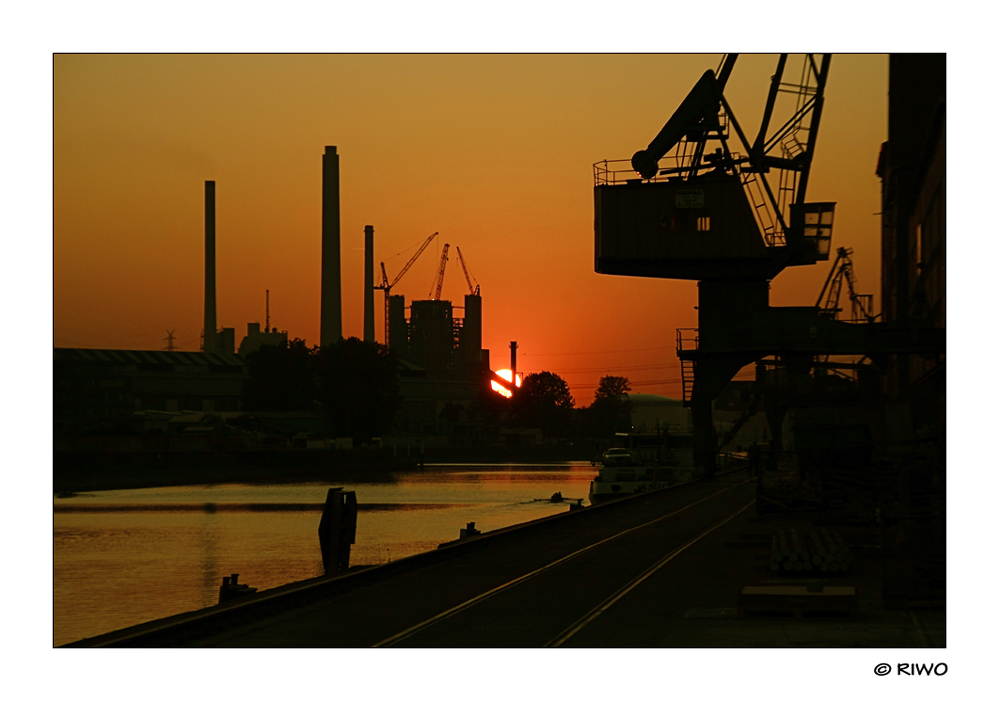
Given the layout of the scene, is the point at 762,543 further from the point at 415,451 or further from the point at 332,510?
the point at 415,451

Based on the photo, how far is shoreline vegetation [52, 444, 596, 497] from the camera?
10750cm

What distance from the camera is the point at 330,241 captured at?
532 ft

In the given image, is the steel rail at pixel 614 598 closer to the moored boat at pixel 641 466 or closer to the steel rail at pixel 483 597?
the steel rail at pixel 483 597

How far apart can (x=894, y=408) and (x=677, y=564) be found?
844cm

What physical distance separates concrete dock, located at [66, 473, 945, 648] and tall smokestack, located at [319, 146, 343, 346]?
136486mm

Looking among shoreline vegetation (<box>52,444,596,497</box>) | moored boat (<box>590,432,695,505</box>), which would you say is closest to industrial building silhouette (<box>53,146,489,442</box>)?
shoreline vegetation (<box>52,444,596,497</box>)

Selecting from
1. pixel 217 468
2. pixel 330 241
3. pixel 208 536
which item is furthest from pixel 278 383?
pixel 208 536

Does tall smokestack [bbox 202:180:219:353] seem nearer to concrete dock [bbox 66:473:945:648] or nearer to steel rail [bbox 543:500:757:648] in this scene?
steel rail [bbox 543:500:757:648]

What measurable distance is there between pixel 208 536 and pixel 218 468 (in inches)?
2985

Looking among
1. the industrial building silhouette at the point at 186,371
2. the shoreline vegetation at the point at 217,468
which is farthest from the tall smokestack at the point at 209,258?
the shoreline vegetation at the point at 217,468

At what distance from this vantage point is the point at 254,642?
15.2 m

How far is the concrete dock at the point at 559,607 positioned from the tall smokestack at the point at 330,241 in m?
136

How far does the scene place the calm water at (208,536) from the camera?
1251 inches
